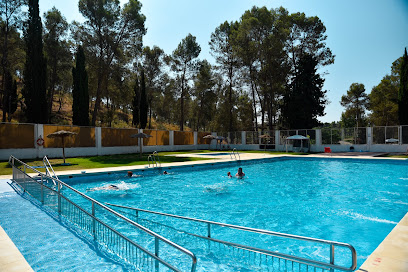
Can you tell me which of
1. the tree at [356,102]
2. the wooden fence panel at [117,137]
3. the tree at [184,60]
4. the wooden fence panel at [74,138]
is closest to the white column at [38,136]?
the wooden fence panel at [74,138]

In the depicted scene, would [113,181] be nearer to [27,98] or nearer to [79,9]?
[27,98]

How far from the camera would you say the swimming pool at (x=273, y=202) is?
220 inches

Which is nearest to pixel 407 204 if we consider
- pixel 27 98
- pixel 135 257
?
pixel 135 257

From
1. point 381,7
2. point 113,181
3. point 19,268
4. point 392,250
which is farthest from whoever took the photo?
point 113,181

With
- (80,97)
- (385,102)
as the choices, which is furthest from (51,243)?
(385,102)

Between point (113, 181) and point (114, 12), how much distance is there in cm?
2382

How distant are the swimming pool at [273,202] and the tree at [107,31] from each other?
19677 millimetres

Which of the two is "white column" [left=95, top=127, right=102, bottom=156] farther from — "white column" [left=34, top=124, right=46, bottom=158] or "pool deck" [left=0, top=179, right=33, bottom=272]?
"pool deck" [left=0, top=179, right=33, bottom=272]

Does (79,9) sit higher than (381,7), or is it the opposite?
(79,9)

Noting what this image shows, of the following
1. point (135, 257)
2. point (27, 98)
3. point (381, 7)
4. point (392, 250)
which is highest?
point (27, 98)

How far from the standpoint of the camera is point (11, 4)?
25969mm

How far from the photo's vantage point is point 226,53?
38438 mm

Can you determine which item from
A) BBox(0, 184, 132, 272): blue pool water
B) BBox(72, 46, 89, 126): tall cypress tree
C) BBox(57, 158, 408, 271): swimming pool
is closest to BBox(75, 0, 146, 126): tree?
BBox(72, 46, 89, 126): tall cypress tree

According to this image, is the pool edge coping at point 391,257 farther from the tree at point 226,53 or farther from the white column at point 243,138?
the tree at point 226,53
